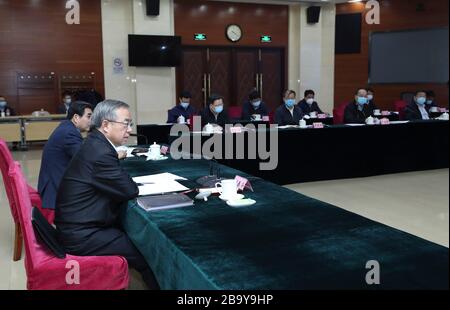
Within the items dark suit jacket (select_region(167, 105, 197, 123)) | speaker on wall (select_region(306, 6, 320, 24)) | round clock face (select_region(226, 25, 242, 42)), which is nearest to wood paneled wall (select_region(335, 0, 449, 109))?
speaker on wall (select_region(306, 6, 320, 24))

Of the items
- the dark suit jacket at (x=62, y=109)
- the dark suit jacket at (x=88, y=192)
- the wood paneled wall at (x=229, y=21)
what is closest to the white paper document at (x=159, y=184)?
the dark suit jacket at (x=88, y=192)

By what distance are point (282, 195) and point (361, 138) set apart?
3.94 meters

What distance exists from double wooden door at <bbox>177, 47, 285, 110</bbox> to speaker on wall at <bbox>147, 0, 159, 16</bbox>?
1193mm

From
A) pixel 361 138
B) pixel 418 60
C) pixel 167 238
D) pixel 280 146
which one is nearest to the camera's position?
pixel 167 238

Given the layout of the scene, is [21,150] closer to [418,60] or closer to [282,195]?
[282,195]

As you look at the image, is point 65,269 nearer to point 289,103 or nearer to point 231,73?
point 289,103

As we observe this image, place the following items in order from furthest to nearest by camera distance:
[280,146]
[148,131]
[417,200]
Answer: [148,131]
[280,146]
[417,200]

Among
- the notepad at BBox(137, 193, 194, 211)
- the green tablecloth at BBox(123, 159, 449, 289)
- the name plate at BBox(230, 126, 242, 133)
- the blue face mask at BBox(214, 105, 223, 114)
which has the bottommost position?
the green tablecloth at BBox(123, 159, 449, 289)

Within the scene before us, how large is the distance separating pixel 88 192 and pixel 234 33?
9.89 metres

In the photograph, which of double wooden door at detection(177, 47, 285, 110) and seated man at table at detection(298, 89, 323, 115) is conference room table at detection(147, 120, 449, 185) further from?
double wooden door at detection(177, 47, 285, 110)

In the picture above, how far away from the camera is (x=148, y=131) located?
6.63 meters

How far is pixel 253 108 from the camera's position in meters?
8.24

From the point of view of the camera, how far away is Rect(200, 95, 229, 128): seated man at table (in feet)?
21.9
